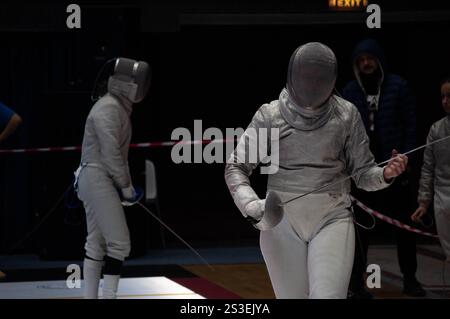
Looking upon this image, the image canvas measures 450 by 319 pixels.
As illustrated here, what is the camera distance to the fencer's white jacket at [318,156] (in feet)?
11.7

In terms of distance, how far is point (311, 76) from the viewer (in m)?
3.59

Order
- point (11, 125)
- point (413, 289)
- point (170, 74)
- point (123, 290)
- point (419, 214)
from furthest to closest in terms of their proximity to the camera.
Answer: point (170, 74) < point (11, 125) < point (123, 290) < point (413, 289) < point (419, 214)

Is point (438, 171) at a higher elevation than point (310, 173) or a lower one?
lower

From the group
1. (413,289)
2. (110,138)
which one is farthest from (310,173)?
(413,289)

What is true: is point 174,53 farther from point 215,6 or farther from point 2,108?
point 2,108

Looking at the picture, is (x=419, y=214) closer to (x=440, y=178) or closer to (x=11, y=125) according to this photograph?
(x=440, y=178)

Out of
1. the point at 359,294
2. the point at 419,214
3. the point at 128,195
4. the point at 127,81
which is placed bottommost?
the point at 359,294

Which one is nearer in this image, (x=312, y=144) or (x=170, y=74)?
(x=312, y=144)

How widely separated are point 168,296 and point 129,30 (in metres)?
2.84

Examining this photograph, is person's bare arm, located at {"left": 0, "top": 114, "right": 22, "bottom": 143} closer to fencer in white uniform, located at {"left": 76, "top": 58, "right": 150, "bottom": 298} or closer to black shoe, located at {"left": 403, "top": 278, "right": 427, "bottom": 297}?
fencer in white uniform, located at {"left": 76, "top": 58, "right": 150, "bottom": 298}

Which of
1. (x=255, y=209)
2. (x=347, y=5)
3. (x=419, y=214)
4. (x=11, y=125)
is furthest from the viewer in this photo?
(x=347, y=5)

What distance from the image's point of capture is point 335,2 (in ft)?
26.9

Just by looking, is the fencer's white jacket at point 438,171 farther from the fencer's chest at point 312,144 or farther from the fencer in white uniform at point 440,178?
the fencer's chest at point 312,144

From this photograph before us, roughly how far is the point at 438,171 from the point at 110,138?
1977 mm
